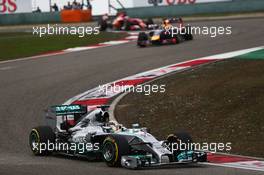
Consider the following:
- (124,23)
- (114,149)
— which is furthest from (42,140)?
(124,23)

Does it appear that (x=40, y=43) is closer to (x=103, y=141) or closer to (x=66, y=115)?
(x=66, y=115)

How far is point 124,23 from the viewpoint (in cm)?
3806

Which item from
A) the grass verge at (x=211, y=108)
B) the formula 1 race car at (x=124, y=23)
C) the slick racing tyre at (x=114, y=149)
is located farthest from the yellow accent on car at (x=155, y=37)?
the slick racing tyre at (x=114, y=149)

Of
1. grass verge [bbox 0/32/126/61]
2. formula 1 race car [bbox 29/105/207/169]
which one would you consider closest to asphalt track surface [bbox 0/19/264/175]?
formula 1 race car [bbox 29/105/207/169]

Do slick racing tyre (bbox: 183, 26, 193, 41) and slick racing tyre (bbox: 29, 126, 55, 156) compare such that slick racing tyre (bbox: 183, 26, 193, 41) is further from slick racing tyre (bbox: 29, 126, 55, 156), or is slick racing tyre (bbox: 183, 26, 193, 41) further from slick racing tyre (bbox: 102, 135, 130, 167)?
slick racing tyre (bbox: 102, 135, 130, 167)

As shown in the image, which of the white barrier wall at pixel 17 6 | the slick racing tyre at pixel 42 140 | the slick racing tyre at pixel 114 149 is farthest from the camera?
the white barrier wall at pixel 17 6

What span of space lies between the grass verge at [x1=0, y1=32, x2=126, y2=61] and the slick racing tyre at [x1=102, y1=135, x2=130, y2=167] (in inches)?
678

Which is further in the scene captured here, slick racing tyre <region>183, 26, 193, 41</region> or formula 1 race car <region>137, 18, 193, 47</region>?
slick racing tyre <region>183, 26, 193, 41</region>

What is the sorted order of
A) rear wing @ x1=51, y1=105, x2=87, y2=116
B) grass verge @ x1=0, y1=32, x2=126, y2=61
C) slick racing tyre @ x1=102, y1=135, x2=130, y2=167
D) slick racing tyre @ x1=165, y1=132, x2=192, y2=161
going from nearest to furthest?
1. slick racing tyre @ x1=102, y1=135, x2=130, y2=167
2. slick racing tyre @ x1=165, y1=132, x2=192, y2=161
3. rear wing @ x1=51, y1=105, x2=87, y2=116
4. grass verge @ x1=0, y1=32, x2=126, y2=61

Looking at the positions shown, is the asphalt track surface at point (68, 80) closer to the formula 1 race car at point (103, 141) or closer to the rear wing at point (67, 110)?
the formula 1 race car at point (103, 141)

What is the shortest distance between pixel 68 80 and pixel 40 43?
1186cm

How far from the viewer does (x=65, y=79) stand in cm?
2130

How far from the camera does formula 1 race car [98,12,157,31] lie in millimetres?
37375

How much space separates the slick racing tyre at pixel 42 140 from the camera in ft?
42.1
